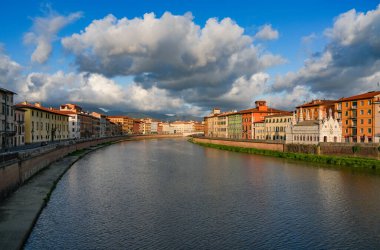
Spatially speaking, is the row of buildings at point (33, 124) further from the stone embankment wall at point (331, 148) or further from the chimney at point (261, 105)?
the chimney at point (261, 105)

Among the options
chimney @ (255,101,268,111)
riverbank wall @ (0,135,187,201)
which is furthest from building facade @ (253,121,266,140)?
riverbank wall @ (0,135,187,201)

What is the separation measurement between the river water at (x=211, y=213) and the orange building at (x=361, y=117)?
1209 inches

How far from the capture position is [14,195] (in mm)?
30109

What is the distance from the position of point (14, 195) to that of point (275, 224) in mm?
21118

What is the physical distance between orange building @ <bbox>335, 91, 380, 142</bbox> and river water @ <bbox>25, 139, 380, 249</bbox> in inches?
1209

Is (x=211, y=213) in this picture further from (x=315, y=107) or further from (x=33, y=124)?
(x=315, y=107)

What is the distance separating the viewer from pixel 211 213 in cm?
2766

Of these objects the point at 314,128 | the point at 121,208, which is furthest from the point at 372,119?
the point at 121,208

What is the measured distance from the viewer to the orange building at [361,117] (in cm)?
7219

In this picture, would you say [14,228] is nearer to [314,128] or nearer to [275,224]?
[275,224]

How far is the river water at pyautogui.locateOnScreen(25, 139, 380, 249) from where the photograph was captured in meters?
21.5

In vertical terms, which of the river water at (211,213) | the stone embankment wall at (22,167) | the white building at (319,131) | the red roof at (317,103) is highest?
the red roof at (317,103)

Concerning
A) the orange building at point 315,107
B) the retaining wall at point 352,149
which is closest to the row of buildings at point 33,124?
the retaining wall at point 352,149

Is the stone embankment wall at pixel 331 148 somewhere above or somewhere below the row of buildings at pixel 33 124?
below
